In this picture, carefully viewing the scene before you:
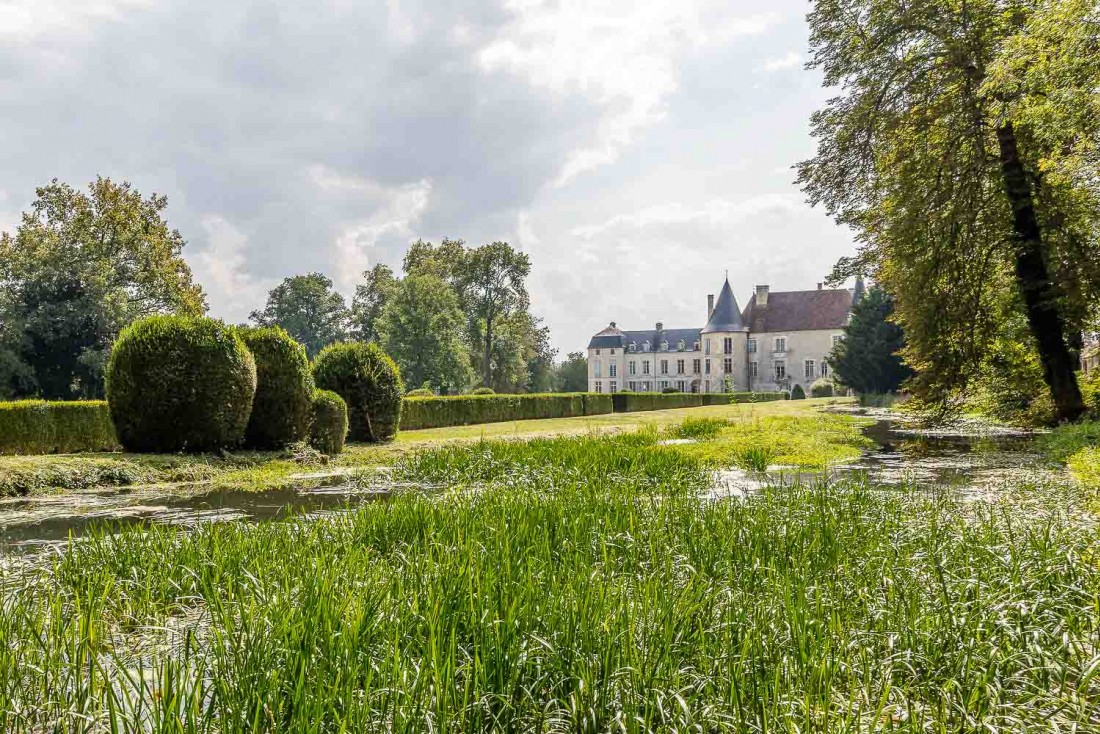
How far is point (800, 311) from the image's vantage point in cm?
6219

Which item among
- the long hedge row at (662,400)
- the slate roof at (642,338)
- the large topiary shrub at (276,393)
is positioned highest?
the slate roof at (642,338)

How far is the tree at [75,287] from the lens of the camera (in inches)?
921

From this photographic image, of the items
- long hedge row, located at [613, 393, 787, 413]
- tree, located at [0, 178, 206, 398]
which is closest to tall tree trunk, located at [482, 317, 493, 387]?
long hedge row, located at [613, 393, 787, 413]

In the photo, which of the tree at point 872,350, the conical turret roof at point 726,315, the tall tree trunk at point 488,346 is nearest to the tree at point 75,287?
the tall tree trunk at point 488,346

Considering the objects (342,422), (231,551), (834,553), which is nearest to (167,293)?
(342,422)

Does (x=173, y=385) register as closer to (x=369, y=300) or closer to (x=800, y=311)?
(x=369, y=300)

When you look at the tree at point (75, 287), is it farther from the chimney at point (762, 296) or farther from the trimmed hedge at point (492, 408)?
the chimney at point (762, 296)

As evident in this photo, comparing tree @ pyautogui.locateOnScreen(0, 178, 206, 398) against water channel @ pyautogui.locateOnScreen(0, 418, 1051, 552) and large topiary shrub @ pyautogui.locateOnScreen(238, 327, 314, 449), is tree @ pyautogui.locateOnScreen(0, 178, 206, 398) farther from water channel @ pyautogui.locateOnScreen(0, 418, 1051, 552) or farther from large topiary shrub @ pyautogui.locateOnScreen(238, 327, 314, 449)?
water channel @ pyautogui.locateOnScreen(0, 418, 1051, 552)

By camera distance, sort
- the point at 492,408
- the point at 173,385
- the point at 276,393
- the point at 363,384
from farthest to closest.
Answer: the point at 492,408
the point at 363,384
the point at 276,393
the point at 173,385

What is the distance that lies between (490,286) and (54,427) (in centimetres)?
3629

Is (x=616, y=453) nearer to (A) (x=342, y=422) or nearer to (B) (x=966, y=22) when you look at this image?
(A) (x=342, y=422)

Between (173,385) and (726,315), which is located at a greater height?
(726,315)

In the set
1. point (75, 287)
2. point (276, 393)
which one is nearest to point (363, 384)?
point (276, 393)

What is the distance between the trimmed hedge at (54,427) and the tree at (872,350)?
1321 inches
